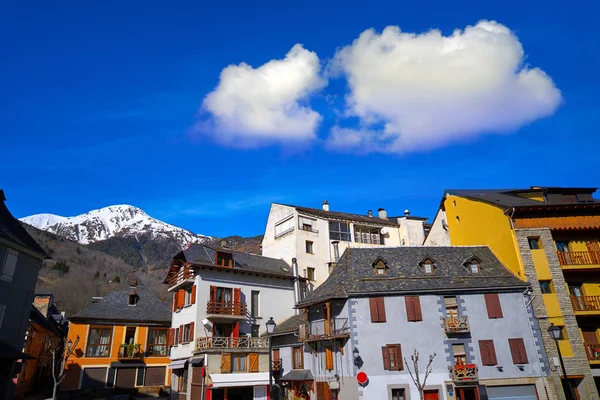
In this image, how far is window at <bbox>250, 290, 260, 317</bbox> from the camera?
37.0 m

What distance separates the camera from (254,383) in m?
31.5

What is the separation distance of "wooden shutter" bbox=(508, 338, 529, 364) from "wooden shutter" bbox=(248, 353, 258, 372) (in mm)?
18674

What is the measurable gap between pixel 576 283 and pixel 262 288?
24516 mm

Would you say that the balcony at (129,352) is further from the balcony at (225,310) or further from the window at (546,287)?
the window at (546,287)

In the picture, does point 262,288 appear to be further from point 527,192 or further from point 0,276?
point 527,192

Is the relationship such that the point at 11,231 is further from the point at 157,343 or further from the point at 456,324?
the point at 456,324

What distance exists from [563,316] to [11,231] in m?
35.0

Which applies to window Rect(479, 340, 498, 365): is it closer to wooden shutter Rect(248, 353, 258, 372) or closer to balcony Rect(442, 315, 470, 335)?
balcony Rect(442, 315, 470, 335)

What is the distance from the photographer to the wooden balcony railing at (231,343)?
32594 mm

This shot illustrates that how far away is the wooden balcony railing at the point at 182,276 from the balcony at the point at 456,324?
20.2 m

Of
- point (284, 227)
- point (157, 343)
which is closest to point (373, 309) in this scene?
point (284, 227)

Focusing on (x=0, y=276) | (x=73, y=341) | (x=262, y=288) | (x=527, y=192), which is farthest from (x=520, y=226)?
(x=73, y=341)

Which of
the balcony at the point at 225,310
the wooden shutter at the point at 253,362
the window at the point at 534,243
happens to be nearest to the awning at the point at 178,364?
the balcony at the point at 225,310

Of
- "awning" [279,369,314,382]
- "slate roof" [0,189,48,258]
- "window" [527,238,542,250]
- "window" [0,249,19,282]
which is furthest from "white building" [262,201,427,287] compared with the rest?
"window" [0,249,19,282]
